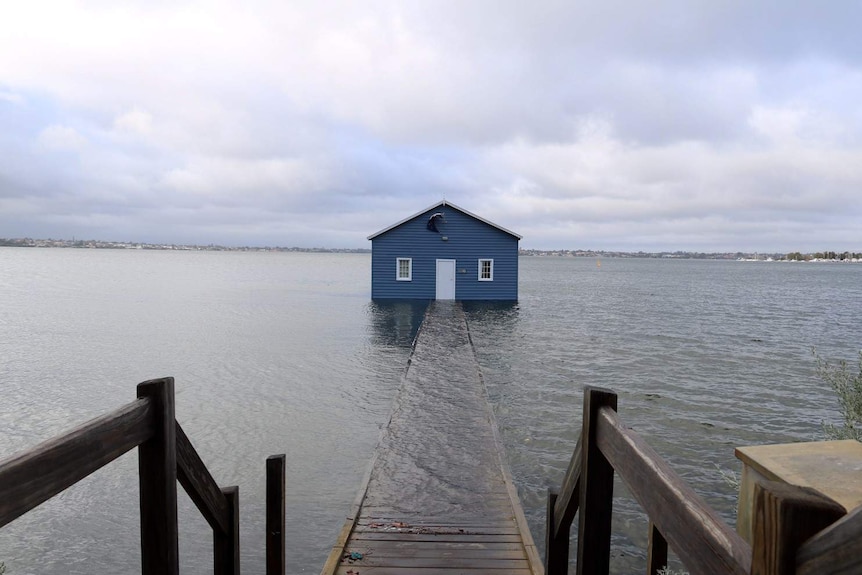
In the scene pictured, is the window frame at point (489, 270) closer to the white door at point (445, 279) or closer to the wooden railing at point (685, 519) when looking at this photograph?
the white door at point (445, 279)

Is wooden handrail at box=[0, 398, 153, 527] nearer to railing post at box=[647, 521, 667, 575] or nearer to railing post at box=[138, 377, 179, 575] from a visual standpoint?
railing post at box=[138, 377, 179, 575]

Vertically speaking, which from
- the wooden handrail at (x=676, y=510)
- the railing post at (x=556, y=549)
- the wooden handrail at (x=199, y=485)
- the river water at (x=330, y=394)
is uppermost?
the wooden handrail at (x=676, y=510)

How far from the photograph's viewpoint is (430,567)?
472cm

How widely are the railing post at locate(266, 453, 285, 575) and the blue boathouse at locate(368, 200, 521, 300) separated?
25499mm

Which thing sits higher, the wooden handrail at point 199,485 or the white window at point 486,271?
the white window at point 486,271

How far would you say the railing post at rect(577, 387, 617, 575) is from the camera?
285 centimetres

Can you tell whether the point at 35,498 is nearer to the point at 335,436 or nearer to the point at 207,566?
the point at 207,566

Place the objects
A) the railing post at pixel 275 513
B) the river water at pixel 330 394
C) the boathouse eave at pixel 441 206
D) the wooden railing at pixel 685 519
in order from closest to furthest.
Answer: the wooden railing at pixel 685 519 → the railing post at pixel 275 513 → the river water at pixel 330 394 → the boathouse eave at pixel 441 206

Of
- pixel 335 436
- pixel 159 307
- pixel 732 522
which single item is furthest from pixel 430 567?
pixel 159 307

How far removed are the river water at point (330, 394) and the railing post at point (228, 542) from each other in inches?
102

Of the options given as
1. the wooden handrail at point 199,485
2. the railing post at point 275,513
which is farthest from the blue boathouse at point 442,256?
the wooden handrail at point 199,485

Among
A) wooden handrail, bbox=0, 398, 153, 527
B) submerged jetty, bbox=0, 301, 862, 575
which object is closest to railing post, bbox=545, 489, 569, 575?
submerged jetty, bbox=0, 301, 862, 575

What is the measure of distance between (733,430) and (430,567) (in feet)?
27.8

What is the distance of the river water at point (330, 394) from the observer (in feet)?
23.7
